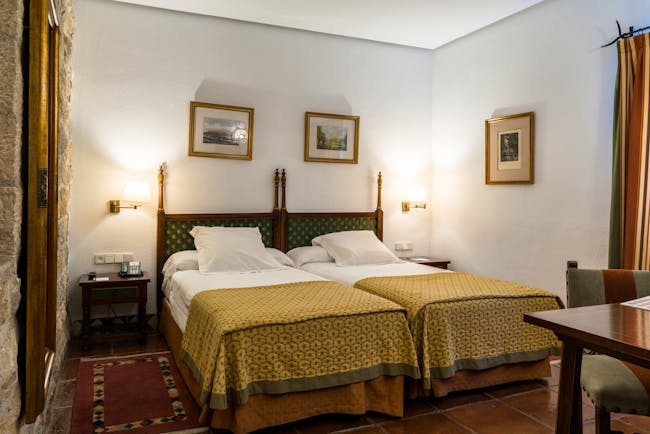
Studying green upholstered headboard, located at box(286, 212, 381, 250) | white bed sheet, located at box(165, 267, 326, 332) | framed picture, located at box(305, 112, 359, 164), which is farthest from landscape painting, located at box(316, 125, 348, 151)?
white bed sheet, located at box(165, 267, 326, 332)

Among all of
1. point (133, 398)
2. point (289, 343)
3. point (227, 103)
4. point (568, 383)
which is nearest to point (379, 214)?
point (227, 103)

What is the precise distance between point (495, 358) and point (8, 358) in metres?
2.69

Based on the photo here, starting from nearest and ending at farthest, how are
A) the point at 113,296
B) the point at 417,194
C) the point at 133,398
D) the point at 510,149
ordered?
the point at 133,398
the point at 113,296
the point at 510,149
the point at 417,194

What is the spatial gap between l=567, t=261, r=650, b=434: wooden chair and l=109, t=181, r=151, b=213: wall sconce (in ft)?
11.0

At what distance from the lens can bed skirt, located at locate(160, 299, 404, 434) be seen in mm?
2520

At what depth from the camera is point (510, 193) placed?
A: 4.74m

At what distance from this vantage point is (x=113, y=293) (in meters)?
4.00

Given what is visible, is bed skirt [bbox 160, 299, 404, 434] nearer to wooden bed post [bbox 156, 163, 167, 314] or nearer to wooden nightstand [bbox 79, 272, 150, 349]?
wooden nightstand [bbox 79, 272, 150, 349]

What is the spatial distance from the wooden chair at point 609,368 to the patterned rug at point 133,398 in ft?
6.26

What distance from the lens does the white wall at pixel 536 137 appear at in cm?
390

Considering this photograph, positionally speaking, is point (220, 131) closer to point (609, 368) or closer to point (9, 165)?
point (9, 165)

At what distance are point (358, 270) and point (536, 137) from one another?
1980mm

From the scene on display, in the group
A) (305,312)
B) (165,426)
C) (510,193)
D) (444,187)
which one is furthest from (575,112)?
(165,426)

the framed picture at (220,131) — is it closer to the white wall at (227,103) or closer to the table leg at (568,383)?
the white wall at (227,103)
